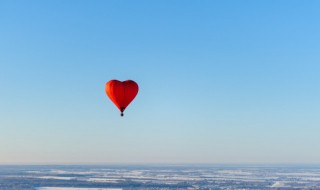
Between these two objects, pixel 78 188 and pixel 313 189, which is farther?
pixel 78 188

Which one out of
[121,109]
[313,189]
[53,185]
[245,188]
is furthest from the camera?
[53,185]

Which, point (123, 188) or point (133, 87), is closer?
point (133, 87)

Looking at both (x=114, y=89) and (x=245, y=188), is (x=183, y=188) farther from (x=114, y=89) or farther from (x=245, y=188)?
(x=114, y=89)

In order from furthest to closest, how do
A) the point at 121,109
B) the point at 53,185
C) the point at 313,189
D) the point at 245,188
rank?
the point at 53,185, the point at 245,188, the point at 313,189, the point at 121,109

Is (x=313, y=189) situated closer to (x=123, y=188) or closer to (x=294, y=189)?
(x=294, y=189)

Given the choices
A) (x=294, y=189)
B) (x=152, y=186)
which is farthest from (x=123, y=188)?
(x=294, y=189)

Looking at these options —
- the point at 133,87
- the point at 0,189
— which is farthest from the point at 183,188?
the point at 133,87
